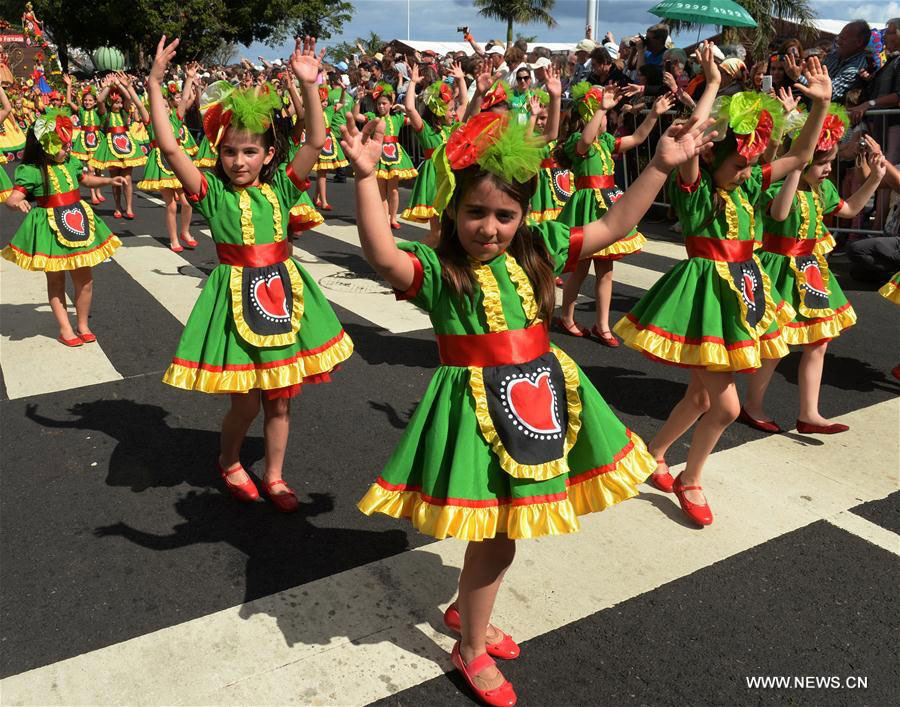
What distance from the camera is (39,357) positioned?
599cm

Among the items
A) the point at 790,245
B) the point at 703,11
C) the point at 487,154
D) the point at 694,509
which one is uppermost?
the point at 703,11

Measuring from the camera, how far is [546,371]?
2484 mm

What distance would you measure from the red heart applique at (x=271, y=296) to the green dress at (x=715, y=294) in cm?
171

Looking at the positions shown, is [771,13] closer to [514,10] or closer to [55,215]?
[55,215]

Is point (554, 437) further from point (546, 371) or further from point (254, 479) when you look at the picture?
point (254, 479)

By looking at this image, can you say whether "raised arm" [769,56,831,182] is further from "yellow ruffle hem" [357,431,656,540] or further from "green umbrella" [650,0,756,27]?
"green umbrella" [650,0,756,27]

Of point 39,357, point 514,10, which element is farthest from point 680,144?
point 514,10

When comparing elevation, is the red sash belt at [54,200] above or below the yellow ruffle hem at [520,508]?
above

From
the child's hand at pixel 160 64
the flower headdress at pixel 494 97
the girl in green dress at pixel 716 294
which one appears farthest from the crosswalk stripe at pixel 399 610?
the flower headdress at pixel 494 97

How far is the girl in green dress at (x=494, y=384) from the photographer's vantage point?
2.30m

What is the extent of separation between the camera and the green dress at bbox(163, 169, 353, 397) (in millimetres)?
3523

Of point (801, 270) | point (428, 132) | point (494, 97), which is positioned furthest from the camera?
point (428, 132)

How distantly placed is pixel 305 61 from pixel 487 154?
1090 millimetres

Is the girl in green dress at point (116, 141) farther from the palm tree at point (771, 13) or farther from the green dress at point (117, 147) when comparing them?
the palm tree at point (771, 13)
